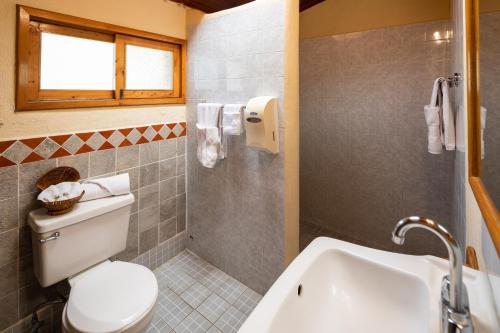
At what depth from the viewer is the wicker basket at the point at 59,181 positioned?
1.40 m

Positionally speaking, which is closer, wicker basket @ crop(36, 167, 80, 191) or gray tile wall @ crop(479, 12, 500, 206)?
gray tile wall @ crop(479, 12, 500, 206)

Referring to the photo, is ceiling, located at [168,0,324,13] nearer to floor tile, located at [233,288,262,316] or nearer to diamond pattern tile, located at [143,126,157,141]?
diamond pattern tile, located at [143,126,157,141]

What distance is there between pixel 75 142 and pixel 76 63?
1.64 ft

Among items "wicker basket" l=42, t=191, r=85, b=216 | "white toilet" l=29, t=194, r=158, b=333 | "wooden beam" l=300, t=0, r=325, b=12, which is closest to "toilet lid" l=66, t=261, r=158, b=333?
"white toilet" l=29, t=194, r=158, b=333

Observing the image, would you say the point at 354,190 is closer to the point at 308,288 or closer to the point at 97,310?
the point at 308,288

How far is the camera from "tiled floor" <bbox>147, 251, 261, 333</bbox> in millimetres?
1709

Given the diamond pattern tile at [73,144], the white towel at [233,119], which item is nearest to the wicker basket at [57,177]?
the diamond pattern tile at [73,144]

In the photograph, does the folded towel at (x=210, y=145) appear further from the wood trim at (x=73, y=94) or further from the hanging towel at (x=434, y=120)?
the hanging towel at (x=434, y=120)

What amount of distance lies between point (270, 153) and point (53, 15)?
1444 millimetres

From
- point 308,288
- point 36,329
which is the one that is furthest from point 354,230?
point 36,329

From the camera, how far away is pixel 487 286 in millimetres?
688

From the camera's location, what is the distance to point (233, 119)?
5.87ft

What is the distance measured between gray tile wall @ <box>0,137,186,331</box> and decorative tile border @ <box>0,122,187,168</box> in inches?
1.4

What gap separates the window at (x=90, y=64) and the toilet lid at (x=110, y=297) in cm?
99
